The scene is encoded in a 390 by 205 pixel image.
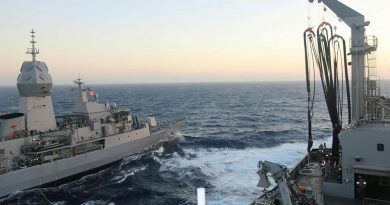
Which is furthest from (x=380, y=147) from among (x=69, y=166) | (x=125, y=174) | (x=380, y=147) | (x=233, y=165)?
(x=69, y=166)

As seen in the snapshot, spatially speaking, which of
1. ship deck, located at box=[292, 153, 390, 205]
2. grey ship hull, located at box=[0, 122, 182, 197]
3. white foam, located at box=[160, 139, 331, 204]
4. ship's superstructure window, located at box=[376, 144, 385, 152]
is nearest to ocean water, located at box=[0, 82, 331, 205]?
white foam, located at box=[160, 139, 331, 204]

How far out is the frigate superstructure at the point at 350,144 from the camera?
15.0 metres

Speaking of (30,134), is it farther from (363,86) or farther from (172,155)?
(363,86)

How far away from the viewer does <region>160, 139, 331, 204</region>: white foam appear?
2316 centimetres

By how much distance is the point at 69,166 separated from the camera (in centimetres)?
2795

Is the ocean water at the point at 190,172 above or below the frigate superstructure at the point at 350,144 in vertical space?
below

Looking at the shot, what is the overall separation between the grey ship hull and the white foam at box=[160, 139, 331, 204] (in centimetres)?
378

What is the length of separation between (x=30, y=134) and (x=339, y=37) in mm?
24092

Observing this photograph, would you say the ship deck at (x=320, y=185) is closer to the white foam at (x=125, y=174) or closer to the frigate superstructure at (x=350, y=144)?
the frigate superstructure at (x=350, y=144)

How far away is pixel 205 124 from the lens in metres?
57.9

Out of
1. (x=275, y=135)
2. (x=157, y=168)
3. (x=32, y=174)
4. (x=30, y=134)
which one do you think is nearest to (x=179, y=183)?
(x=157, y=168)

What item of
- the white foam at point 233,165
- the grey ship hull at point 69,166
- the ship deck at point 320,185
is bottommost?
the white foam at point 233,165

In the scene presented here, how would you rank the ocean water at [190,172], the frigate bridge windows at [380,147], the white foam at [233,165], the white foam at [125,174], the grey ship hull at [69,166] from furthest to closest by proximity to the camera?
the white foam at [125,174] → the grey ship hull at [69,166] → the ocean water at [190,172] → the white foam at [233,165] → the frigate bridge windows at [380,147]

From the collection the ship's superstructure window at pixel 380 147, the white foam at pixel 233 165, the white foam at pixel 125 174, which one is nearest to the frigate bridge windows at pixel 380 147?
the ship's superstructure window at pixel 380 147
